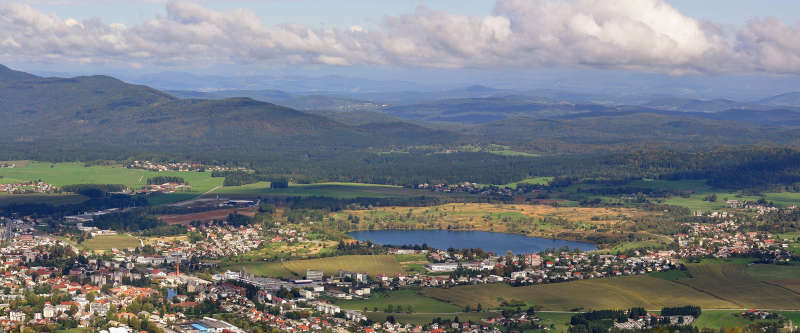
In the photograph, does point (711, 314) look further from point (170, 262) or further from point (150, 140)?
point (150, 140)

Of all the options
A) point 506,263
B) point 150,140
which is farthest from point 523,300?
point 150,140

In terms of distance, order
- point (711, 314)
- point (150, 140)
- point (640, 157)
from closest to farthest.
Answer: point (711, 314) → point (640, 157) → point (150, 140)

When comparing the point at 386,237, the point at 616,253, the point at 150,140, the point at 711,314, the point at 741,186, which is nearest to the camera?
the point at 711,314

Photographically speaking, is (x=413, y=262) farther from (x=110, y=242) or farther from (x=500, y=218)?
(x=500, y=218)

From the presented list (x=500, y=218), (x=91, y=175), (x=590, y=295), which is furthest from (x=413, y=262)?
(x=91, y=175)

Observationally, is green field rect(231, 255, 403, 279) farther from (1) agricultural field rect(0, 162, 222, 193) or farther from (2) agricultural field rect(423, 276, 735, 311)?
(1) agricultural field rect(0, 162, 222, 193)

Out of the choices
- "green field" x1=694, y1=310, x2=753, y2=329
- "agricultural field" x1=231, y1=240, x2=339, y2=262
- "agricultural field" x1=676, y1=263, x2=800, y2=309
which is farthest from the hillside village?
"agricultural field" x1=676, y1=263, x2=800, y2=309
